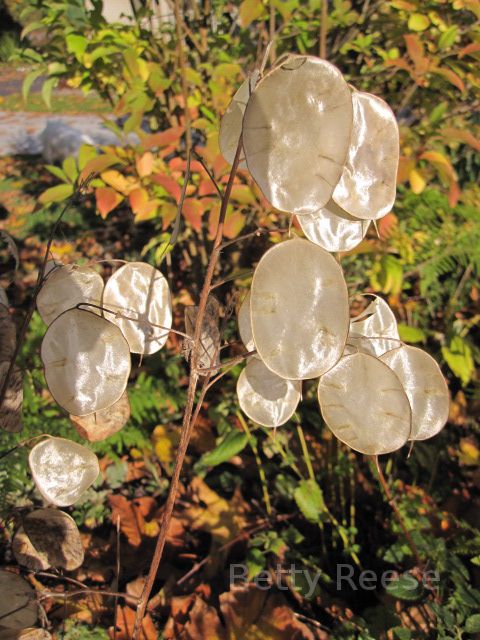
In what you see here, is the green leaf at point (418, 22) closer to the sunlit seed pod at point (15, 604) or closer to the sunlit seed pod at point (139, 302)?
the sunlit seed pod at point (139, 302)

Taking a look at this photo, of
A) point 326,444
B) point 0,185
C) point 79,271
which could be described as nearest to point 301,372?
point 79,271

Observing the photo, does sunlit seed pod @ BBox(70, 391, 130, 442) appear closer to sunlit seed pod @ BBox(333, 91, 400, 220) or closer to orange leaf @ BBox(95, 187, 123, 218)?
sunlit seed pod @ BBox(333, 91, 400, 220)

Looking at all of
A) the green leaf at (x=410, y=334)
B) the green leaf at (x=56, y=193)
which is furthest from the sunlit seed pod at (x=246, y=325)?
the green leaf at (x=410, y=334)

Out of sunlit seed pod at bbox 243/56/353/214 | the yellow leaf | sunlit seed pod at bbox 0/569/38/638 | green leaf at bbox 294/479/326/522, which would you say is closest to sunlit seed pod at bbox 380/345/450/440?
sunlit seed pod at bbox 243/56/353/214

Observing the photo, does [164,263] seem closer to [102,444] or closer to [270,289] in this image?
[102,444]

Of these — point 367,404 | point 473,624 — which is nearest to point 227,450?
point 473,624
